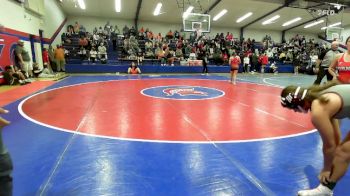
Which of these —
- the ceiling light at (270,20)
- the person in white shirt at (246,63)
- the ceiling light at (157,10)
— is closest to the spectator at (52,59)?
the ceiling light at (157,10)

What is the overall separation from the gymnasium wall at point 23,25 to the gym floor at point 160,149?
20.8 feet

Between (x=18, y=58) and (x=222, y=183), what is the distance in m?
12.8

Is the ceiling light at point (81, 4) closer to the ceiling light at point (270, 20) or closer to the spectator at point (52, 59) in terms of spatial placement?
the spectator at point (52, 59)

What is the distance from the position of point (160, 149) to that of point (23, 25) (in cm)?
1373

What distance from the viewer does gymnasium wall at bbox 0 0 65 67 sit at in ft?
37.8

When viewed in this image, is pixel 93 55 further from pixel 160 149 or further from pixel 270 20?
pixel 270 20

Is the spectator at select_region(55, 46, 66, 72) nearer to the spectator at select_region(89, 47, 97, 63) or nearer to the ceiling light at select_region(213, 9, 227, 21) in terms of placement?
the spectator at select_region(89, 47, 97, 63)

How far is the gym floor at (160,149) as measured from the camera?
2.85 meters

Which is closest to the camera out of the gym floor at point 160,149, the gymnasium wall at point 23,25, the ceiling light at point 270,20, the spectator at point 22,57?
the gym floor at point 160,149

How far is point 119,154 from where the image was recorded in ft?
12.0

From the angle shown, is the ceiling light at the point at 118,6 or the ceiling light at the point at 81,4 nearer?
the ceiling light at the point at 81,4

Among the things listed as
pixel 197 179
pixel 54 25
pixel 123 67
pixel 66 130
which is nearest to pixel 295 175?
pixel 197 179

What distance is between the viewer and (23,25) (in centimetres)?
1382

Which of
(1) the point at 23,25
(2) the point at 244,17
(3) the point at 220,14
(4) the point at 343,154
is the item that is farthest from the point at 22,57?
(2) the point at 244,17
